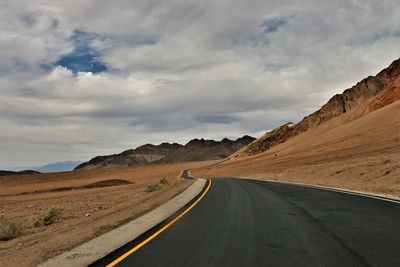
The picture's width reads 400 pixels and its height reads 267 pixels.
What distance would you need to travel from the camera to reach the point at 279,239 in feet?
33.2

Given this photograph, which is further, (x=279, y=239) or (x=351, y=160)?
(x=351, y=160)

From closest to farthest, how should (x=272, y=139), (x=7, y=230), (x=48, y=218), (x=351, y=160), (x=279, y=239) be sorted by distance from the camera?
(x=279, y=239) → (x=7, y=230) → (x=48, y=218) → (x=351, y=160) → (x=272, y=139)

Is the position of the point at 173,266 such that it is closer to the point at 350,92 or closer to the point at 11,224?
the point at 11,224

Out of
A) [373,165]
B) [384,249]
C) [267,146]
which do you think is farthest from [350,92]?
[384,249]

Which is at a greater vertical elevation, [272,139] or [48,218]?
[272,139]

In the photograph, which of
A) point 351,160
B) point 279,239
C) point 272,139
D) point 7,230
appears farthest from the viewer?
point 272,139

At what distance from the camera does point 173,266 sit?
7746mm

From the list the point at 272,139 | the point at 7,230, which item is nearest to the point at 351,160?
the point at 7,230

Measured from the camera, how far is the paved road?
26.5 feet

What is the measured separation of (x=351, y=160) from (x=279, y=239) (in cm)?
4053

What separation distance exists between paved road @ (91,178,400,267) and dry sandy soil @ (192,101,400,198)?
7949 millimetres

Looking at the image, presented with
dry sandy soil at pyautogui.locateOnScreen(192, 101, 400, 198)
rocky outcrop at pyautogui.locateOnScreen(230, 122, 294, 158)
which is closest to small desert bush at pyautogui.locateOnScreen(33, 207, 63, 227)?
dry sandy soil at pyautogui.locateOnScreen(192, 101, 400, 198)

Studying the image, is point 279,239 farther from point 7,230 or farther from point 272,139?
point 272,139

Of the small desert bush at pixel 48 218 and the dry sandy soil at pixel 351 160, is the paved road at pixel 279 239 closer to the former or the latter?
the small desert bush at pixel 48 218
